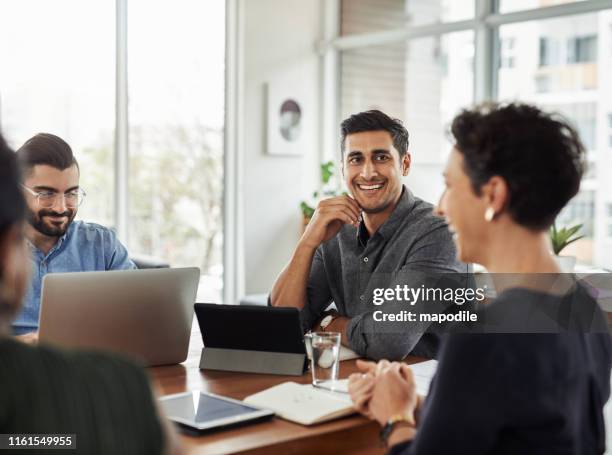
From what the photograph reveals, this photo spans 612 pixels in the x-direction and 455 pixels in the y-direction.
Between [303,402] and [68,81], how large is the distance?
3.66 metres

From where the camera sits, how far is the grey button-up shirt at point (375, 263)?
2.57 metres

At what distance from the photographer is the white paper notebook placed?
5.78 ft

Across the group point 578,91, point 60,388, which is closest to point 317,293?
point 60,388

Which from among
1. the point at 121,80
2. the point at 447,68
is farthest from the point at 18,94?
the point at 447,68

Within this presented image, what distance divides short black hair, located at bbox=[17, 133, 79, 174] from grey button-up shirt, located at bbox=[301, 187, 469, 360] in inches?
35.7

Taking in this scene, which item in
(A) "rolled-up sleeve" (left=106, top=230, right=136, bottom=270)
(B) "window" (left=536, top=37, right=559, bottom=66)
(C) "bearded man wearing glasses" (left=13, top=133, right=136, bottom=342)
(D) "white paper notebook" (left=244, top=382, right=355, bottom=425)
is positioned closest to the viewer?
(D) "white paper notebook" (left=244, top=382, right=355, bottom=425)

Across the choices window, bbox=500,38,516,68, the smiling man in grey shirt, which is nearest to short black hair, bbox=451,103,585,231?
the smiling man in grey shirt

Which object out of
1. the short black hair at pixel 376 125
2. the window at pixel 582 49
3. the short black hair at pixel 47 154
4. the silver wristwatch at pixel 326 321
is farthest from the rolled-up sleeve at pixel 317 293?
the window at pixel 582 49

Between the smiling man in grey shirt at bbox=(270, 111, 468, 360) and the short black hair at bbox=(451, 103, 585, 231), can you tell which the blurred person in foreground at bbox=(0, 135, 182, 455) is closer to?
the short black hair at bbox=(451, 103, 585, 231)

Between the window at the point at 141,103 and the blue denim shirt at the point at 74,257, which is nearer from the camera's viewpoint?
the blue denim shirt at the point at 74,257

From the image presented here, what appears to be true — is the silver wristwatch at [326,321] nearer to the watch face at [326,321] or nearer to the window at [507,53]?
the watch face at [326,321]

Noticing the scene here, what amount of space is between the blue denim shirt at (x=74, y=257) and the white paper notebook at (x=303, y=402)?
1.06 m

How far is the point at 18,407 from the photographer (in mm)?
842

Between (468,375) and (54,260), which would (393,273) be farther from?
(468,375)
